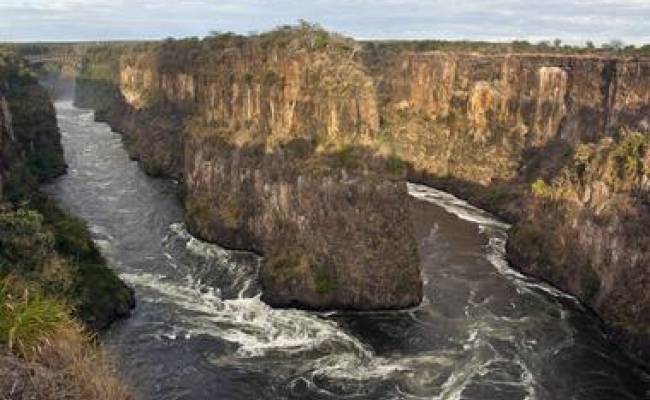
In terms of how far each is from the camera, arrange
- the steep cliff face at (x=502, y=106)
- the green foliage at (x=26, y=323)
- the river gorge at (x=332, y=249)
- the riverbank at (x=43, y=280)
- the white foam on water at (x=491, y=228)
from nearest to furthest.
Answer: the riverbank at (x=43, y=280), the green foliage at (x=26, y=323), the river gorge at (x=332, y=249), the white foam on water at (x=491, y=228), the steep cliff face at (x=502, y=106)

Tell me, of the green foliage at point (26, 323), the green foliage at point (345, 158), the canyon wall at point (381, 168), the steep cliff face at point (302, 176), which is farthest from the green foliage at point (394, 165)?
the green foliage at point (26, 323)

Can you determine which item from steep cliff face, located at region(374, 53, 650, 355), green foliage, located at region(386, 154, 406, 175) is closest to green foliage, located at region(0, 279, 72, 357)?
steep cliff face, located at region(374, 53, 650, 355)

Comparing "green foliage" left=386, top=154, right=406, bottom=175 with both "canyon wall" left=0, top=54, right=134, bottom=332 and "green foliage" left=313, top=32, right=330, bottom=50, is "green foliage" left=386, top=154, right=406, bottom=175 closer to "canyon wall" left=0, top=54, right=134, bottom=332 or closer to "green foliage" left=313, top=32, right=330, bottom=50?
"green foliage" left=313, top=32, right=330, bottom=50

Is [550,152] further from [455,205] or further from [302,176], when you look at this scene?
[302,176]

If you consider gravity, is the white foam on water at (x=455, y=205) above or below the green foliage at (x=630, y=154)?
below

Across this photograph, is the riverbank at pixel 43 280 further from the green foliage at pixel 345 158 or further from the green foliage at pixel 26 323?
the green foliage at pixel 345 158

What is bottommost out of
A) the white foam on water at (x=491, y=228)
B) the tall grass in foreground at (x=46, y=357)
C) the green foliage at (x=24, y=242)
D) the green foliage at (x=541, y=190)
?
the white foam on water at (x=491, y=228)
